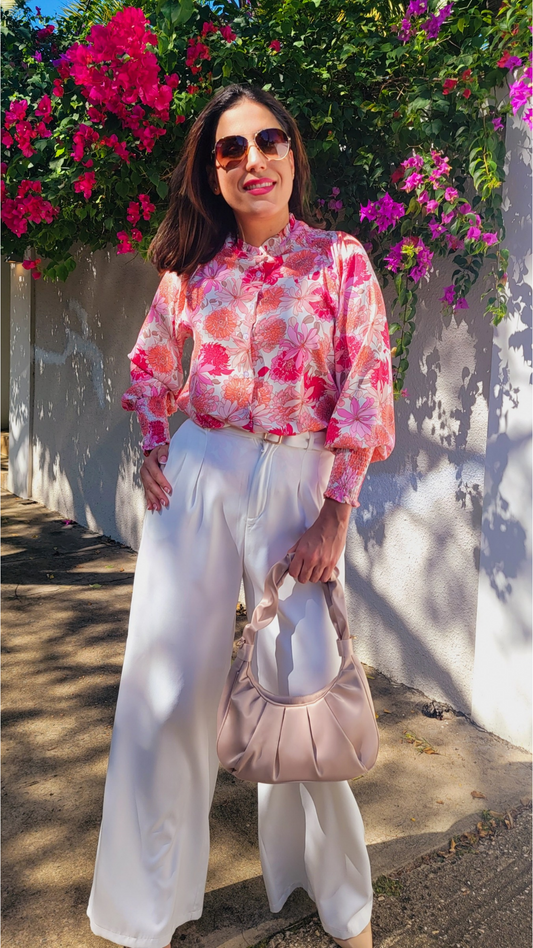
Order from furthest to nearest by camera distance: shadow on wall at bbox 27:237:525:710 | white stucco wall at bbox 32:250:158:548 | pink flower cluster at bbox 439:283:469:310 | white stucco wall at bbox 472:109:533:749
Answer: white stucco wall at bbox 32:250:158:548
shadow on wall at bbox 27:237:525:710
pink flower cluster at bbox 439:283:469:310
white stucco wall at bbox 472:109:533:749

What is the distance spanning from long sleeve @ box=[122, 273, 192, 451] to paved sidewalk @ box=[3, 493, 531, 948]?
4.05ft

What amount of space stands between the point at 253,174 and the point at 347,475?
2.32ft

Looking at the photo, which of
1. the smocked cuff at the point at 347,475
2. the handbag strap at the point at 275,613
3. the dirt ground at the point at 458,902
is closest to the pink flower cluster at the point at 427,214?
the smocked cuff at the point at 347,475

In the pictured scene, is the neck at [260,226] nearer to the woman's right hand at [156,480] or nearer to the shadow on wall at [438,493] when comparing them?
the woman's right hand at [156,480]

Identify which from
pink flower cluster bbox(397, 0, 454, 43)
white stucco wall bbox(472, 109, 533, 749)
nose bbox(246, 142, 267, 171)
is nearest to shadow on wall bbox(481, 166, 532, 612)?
white stucco wall bbox(472, 109, 533, 749)

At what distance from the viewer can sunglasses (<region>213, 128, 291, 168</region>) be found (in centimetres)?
182

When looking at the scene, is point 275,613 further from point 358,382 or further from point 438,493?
point 438,493

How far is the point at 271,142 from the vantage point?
5.99 feet

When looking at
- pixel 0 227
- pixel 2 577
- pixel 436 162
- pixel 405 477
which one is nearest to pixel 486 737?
pixel 405 477

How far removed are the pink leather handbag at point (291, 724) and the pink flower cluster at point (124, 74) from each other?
231 centimetres

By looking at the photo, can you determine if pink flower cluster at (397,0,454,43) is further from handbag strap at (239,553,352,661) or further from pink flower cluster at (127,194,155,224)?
handbag strap at (239,553,352,661)

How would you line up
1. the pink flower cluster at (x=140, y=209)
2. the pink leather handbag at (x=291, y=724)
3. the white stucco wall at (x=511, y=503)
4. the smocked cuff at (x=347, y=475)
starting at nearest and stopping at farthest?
the pink leather handbag at (x=291, y=724) → the smocked cuff at (x=347, y=475) → the white stucco wall at (x=511, y=503) → the pink flower cluster at (x=140, y=209)

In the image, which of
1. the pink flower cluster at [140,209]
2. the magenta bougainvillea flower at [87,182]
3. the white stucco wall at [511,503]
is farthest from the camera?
the pink flower cluster at [140,209]

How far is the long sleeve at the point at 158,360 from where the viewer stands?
199 centimetres
